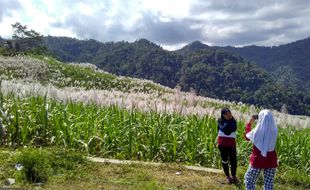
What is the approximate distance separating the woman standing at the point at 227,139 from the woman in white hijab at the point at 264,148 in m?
1.25

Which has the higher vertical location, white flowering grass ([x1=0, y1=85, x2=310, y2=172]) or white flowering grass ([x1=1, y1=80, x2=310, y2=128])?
white flowering grass ([x1=1, y1=80, x2=310, y2=128])

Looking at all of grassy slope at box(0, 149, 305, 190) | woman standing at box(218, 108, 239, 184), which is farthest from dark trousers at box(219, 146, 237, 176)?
grassy slope at box(0, 149, 305, 190)

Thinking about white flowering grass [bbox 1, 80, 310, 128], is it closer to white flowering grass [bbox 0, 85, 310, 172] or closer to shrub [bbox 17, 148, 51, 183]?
white flowering grass [bbox 0, 85, 310, 172]

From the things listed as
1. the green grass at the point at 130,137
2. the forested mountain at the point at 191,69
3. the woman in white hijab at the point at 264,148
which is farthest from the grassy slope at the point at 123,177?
the forested mountain at the point at 191,69

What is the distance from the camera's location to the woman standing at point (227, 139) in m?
8.47

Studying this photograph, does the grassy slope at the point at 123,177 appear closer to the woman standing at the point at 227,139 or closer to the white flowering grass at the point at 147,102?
the woman standing at the point at 227,139

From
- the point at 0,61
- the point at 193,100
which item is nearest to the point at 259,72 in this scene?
the point at 0,61

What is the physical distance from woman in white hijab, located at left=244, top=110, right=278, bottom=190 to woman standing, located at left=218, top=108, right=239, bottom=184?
1.25 meters

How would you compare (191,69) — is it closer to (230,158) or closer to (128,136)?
(128,136)

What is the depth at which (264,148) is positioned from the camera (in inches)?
273

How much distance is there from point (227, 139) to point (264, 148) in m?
1.65

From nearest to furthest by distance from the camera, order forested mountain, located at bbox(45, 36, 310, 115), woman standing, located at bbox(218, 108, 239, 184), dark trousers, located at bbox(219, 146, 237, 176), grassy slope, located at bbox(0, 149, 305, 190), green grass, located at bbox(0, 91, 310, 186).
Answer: grassy slope, located at bbox(0, 149, 305, 190)
woman standing, located at bbox(218, 108, 239, 184)
dark trousers, located at bbox(219, 146, 237, 176)
green grass, located at bbox(0, 91, 310, 186)
forested mountain, located at bbox(45, 36, 310, 115)

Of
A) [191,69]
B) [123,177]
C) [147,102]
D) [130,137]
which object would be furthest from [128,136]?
[191,69]

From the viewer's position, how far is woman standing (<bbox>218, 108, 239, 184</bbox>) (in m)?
8.47
